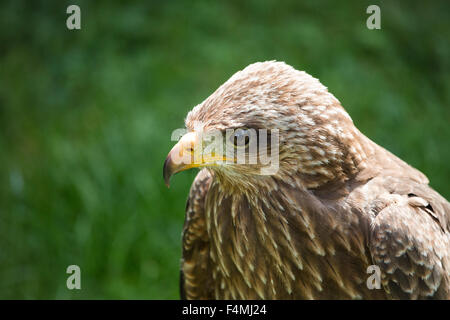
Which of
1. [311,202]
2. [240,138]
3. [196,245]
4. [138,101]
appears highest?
[138,101]

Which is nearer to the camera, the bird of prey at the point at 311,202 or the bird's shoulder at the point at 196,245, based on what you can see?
the bird of prey at the point at 311,202

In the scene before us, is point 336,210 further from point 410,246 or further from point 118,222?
point 118,222

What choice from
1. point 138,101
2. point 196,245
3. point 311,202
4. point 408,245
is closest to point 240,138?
point 311,202

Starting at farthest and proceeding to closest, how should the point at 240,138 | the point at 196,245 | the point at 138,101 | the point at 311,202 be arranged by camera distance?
the point at 138,101
the point at 196,245
the point at 311,202
the point at 240,138

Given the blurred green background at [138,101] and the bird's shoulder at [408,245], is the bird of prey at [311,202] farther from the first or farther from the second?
the blurred green background at [138,101]

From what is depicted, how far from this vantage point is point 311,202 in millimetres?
2867

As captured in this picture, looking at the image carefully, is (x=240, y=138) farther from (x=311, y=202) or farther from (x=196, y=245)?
(x=196, y=245)

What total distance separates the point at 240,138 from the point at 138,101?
3969 mm

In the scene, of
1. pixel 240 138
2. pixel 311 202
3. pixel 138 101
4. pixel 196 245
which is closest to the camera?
pixel 240 138

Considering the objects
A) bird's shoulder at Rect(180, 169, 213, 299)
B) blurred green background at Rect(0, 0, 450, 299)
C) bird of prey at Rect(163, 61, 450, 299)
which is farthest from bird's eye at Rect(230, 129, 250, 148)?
blurred green background at Rect(0, 0, 450, 299)

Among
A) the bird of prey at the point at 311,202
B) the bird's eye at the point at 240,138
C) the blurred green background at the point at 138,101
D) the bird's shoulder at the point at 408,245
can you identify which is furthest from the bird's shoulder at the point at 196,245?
the blurred green background at the point at 138,101

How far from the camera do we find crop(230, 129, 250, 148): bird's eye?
8.88 ft

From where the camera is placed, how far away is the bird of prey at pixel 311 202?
276cm
